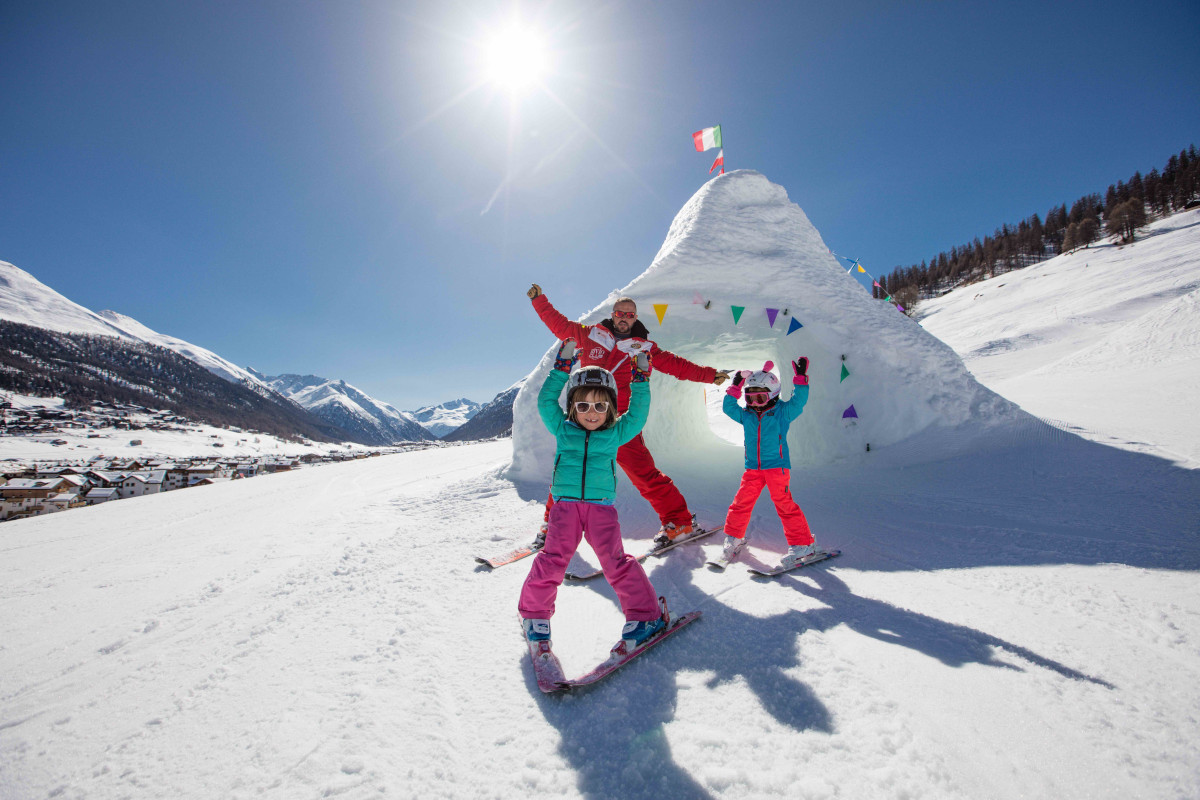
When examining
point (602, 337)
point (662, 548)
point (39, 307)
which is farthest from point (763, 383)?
point (39, 307)

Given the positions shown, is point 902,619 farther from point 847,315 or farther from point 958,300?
point 958,300

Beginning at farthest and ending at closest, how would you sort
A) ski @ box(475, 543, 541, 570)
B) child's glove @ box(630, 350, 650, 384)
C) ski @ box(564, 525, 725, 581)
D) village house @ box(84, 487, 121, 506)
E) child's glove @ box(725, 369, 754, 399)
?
village house @ box(84, 487, 121, 506) → child's glove @ box(725, 369, 754, 399) → ski @ box(475, 543, 541, 570) → ski @ box(564, 525, 725, 581) → child's glove @ box(630, 350, 650, 384)

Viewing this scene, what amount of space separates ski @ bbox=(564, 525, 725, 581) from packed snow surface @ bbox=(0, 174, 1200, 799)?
0.33 ft

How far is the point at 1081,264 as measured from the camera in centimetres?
4062

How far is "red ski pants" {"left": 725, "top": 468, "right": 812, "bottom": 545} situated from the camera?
360cm

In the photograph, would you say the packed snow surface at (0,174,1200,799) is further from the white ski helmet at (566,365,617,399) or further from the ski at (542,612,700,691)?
the white ski helmet at (566,365,617,399)

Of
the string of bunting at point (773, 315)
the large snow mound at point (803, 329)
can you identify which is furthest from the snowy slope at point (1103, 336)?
the string of bunting at point (773, 315)

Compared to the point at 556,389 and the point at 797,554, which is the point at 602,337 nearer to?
the point at 556,389

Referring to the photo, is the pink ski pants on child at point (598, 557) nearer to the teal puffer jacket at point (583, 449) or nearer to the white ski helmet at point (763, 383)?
the teal puffer jacket at point (583, 449)

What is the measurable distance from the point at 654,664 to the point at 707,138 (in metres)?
10.5

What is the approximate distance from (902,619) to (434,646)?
2809 mm

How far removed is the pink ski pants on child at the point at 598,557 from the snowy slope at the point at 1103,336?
21.3 feet

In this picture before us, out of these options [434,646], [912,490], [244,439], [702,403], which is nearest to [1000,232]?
[702,403]

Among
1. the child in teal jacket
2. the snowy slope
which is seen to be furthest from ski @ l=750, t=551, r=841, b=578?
the snowy slope
